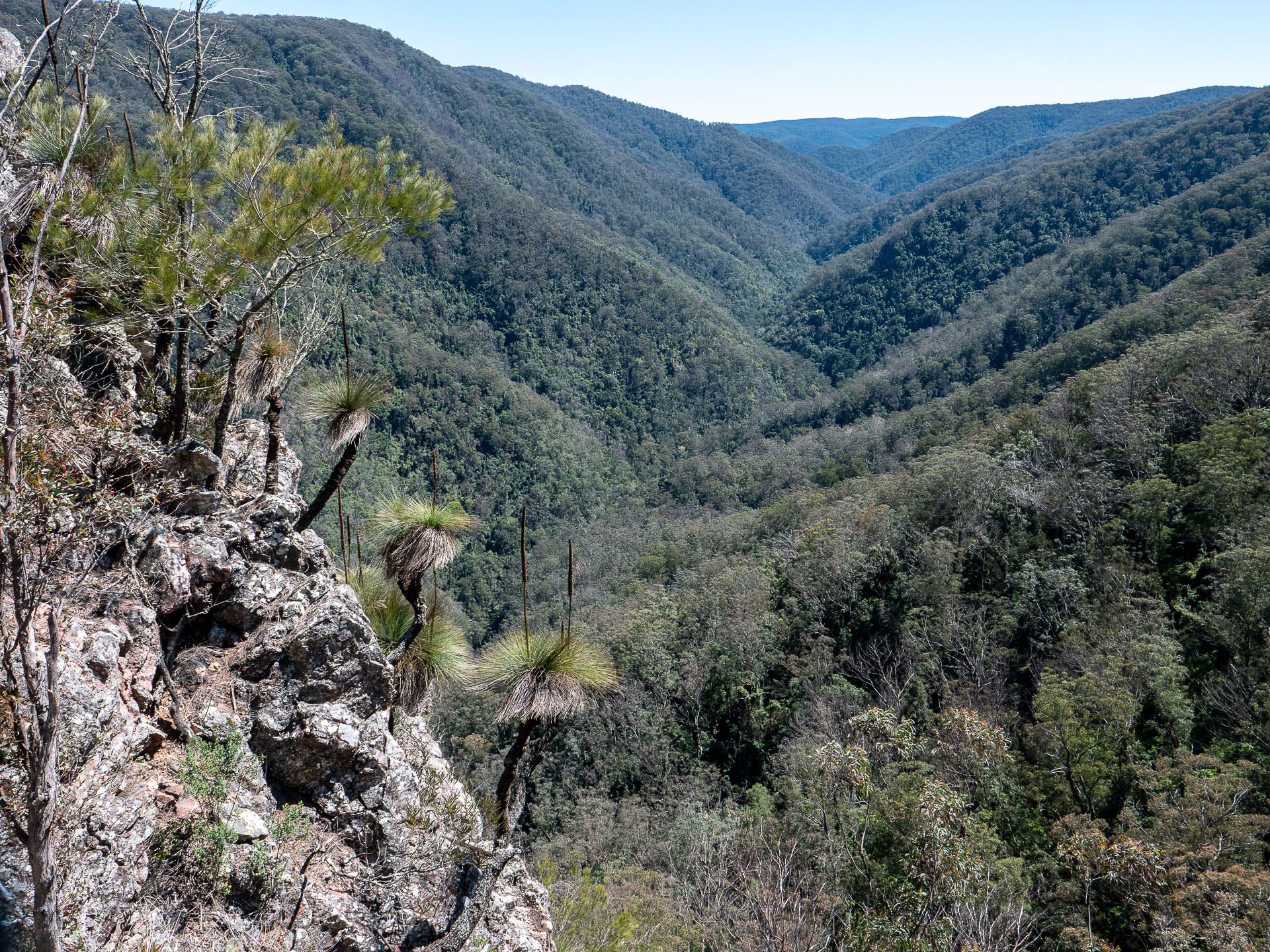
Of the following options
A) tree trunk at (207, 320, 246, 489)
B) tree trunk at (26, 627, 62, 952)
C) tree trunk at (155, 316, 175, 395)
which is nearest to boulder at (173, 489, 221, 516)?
tree trunk at (207, 320, 246, 489)

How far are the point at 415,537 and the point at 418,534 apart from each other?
0.11ft

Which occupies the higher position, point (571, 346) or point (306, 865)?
point (571, 346)

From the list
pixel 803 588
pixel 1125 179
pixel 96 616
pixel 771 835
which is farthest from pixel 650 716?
pixel 1125 179

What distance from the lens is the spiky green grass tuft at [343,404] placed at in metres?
5.57

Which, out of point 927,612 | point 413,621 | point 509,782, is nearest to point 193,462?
point 413,621

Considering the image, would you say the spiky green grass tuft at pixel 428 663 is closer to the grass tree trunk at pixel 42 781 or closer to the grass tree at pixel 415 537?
the grass tree at pixel 415 537

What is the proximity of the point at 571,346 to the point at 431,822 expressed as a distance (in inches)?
3463

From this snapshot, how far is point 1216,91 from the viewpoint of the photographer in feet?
533

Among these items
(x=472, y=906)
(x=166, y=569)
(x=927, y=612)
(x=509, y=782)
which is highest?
(x=166, y=569)

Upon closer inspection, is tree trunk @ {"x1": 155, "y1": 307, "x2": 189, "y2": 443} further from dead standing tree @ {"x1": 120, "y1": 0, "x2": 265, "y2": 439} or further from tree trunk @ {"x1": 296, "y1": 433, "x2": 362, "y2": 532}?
tree trunk @ {"x1": 296, "y1": 433, "x2": 362, "y2": 532}

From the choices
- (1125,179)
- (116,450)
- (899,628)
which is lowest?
(899,628)

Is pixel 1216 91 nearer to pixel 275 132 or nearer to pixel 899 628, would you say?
pixel 899 628

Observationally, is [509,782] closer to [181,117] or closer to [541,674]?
[541,674]

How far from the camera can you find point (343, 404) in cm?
563
